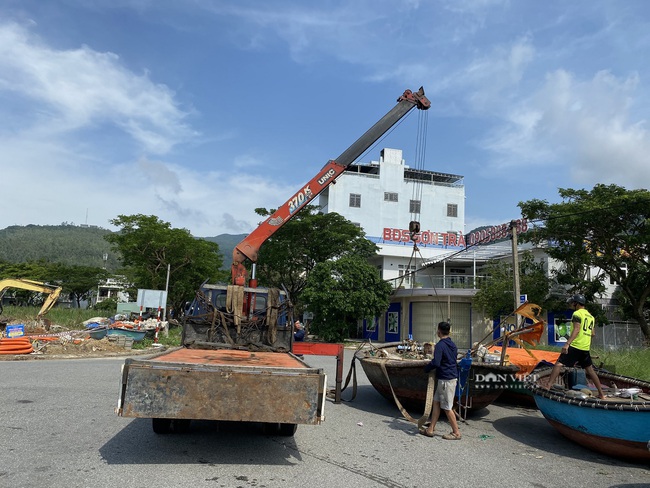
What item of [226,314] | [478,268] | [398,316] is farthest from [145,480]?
[478,268]

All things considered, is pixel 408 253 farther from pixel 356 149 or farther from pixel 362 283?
pixel 356 149

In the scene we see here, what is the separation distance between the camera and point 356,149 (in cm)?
1512

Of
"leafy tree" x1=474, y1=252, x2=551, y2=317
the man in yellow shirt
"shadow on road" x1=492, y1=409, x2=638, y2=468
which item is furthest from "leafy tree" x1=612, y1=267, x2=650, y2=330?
the man in yellow shirt

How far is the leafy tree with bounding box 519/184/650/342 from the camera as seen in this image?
22.5 meters

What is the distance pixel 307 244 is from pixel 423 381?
26.4 m

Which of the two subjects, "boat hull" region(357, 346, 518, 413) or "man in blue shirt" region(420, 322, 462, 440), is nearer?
"man in blue shirt" region(420, 322, 462, 440)

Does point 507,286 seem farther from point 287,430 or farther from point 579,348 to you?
point 287,430

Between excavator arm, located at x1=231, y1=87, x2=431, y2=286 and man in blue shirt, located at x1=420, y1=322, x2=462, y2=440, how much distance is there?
→ 7.09m

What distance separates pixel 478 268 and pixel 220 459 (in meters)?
36.2

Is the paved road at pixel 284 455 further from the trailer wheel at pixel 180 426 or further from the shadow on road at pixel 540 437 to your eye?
the trailer wheel at pixel 180 426

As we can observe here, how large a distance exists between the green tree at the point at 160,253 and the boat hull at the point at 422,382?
3131 cm

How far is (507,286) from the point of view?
29.0 metres

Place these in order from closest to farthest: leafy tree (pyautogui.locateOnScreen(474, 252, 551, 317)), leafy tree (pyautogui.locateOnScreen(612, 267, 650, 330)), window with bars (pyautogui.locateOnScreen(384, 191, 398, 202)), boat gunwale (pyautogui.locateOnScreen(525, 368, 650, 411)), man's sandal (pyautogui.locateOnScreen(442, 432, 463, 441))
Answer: boat gunwale (pyautogui.locateOnScreen(525, 368, 650, 411))
man's sandal (pyautogui.locateOnScreen(442, 432, 463, 441))
leafy tree (pyautogui.locateOnScreen(612, 267, 650, 330))
leafy tree (pyautogui.locateOnScreen(474, 252, 551, 317))
window with bars (pyautogui.locateOnScreen(384, 191, 398, 202))

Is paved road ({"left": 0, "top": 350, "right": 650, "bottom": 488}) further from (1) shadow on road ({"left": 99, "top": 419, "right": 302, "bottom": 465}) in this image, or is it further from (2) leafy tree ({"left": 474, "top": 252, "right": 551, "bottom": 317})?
(2) leafy tree ({"left": 474, "top": 252, "right": 551, "bottom": 317})
